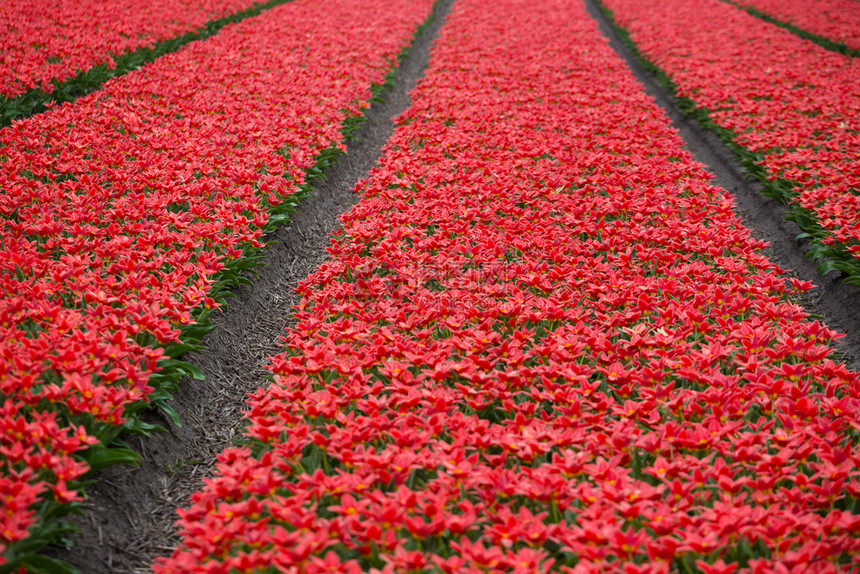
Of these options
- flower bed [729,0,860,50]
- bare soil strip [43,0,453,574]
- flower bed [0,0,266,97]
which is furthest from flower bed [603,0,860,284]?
flower bed [0,0,266,97]

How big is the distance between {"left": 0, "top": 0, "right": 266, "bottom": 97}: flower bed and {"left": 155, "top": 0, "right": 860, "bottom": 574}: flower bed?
6.23m

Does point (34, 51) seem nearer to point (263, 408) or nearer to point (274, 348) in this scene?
point (274, 348)

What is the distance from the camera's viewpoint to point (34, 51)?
885 centimetres

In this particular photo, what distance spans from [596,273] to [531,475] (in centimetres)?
215

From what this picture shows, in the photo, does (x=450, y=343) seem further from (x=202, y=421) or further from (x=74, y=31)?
(x=74, y=31)

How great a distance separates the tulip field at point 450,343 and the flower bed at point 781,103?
7 centimetres

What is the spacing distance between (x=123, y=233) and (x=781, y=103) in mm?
9664

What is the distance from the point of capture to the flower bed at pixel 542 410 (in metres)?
2.16

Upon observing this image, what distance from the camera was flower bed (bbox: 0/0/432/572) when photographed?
2572 mm

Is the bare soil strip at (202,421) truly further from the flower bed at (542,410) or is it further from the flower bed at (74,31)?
the flower bed at (74,31)

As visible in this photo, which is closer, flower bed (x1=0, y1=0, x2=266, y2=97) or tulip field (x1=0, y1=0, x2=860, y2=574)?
tulip field (x1=0, y1=0, x2=860, y2=574)

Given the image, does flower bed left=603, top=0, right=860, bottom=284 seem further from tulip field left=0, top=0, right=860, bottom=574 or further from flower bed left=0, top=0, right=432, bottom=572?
flower bed left=0, top=0, right=432, bottom=572

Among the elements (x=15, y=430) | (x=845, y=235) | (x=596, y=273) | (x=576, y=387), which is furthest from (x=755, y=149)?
(x=15, y=430)

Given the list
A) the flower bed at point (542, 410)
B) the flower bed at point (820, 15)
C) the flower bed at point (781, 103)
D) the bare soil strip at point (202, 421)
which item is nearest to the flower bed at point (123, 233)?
the bare soil strip at point (202, 421)
